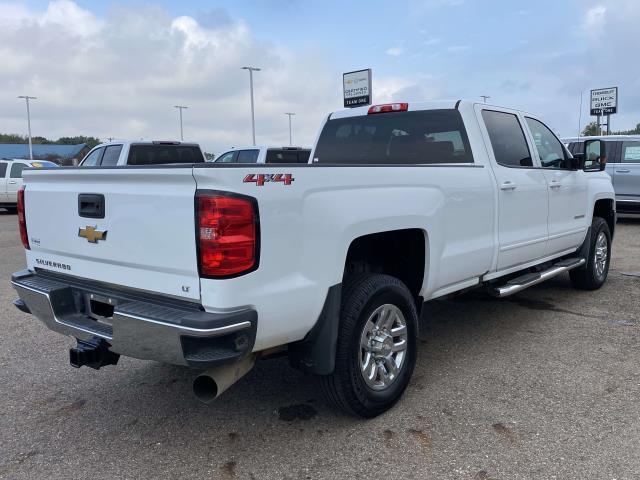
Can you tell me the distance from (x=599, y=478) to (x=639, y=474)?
22cm

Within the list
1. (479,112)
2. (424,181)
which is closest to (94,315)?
(424,181)

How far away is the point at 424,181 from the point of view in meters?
3.65

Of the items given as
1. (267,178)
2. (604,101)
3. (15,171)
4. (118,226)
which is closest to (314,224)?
(267,178)

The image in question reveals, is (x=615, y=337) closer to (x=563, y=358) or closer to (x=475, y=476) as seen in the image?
(x=563, y=358)

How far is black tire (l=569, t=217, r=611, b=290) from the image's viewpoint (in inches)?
251

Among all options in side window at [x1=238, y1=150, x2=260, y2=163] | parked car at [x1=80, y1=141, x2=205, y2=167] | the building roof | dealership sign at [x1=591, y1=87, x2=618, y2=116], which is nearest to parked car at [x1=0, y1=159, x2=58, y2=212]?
parked car at [x1=80, y1=141, x2=205, y2=167]

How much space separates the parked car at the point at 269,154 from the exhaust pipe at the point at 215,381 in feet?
34.5

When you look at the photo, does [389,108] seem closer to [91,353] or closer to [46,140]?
[91,353]

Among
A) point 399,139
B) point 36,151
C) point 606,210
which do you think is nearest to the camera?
point 399,139

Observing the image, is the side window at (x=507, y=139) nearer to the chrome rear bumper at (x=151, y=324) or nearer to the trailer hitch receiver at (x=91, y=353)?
the chrome rear bumper at (x=151, y=324)

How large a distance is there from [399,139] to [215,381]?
2733mm

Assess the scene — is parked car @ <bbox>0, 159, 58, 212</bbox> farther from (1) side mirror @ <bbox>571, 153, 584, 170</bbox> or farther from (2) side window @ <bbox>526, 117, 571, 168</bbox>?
(1) side mirror @ <bbox>571, 153, 584, 170</bbox>

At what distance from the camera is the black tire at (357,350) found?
125 inches

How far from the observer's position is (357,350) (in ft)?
10.7
